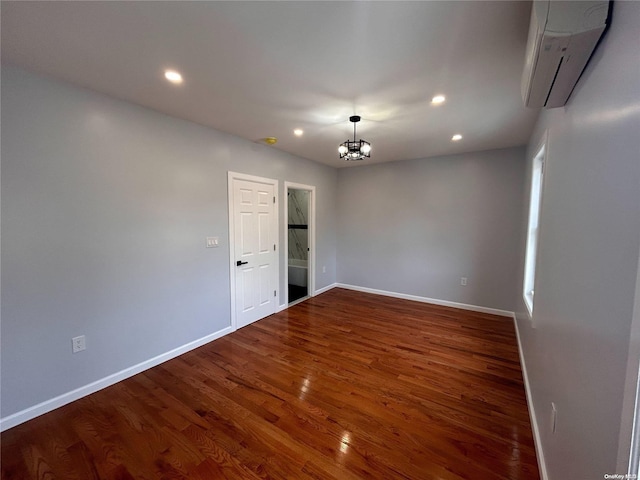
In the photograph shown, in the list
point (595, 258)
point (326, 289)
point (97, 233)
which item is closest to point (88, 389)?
point (97, 233)

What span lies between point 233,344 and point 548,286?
302 cm

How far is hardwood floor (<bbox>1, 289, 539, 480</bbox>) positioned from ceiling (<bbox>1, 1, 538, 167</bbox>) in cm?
253

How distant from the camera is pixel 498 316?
12.7 feet

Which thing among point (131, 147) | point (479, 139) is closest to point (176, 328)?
point (131, 147)

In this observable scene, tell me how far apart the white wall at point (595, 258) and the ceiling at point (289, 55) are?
0.64 m

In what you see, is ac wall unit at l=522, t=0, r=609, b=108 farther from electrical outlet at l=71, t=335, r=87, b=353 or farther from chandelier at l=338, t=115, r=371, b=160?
electrical outlet at l=71, t=335, r=87, b=353

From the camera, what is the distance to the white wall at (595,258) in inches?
28.9

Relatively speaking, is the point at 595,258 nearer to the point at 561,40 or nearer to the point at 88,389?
the point at 561,40

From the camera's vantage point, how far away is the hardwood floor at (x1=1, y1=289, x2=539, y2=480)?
1.53 metres

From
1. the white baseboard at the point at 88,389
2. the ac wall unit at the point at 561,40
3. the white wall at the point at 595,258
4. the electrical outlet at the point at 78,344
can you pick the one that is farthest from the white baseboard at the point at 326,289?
the ac wall unit at the point at 561,40

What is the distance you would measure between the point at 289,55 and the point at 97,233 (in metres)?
2.12

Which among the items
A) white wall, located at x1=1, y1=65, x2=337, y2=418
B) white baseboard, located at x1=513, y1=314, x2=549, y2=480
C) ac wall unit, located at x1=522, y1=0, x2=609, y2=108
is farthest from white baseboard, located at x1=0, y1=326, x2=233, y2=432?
ac wall unit, located at x1=522, y1=0, x2=609, y2=108

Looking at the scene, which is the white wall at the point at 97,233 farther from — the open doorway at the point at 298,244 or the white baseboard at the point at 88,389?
the open doorway at the point at 298,244

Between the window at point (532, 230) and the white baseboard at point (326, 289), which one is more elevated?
the window at point (532, 230)
